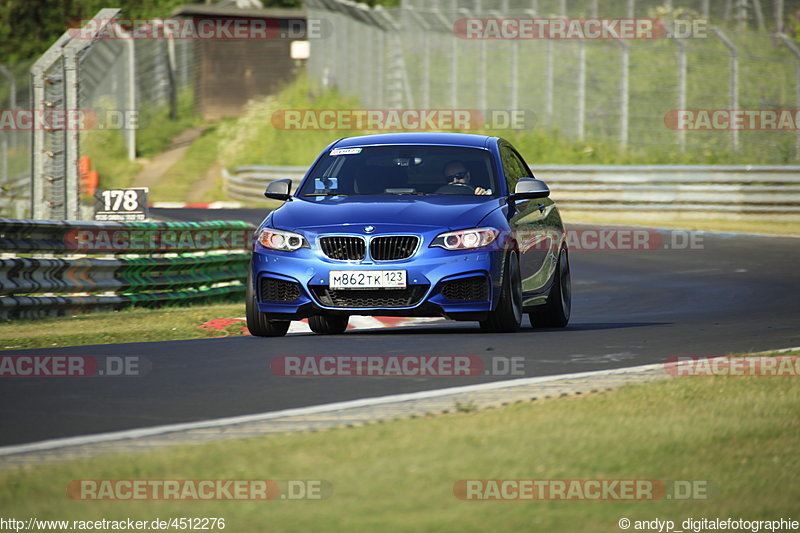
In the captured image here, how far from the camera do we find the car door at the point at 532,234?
37.6 ft

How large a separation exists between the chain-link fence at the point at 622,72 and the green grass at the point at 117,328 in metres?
16.4

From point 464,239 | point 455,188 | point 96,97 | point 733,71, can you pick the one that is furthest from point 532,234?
point 96,97

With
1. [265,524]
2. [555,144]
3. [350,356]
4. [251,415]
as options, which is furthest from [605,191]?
[265,524]

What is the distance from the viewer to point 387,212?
1085 centimetres

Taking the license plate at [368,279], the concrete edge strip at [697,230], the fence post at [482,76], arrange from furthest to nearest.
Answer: the fence post at [482,76] < the concrete edge strip at [697,230] < the license plate at [368,279]

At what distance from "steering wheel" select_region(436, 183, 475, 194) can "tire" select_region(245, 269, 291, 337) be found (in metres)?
1.63

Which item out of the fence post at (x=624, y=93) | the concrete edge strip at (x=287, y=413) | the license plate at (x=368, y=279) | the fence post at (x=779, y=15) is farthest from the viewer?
the fence post at (x=779, y=15)

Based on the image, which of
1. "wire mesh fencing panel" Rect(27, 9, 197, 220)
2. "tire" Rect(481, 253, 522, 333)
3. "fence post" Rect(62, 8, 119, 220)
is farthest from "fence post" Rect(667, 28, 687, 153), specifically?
"tire" Rect(481, 253, 522, 333)

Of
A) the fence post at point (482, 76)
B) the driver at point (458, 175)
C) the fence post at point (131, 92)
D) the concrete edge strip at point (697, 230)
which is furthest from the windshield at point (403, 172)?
the fence post at point (131, 92)

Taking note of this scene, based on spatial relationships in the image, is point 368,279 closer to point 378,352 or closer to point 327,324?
point 378,352

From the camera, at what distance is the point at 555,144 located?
33.8 metres

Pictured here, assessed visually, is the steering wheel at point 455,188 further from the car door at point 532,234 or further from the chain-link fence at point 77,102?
the chain-link fence at point 77,102

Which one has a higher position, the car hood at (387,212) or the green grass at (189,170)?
the car hood at (387,212)

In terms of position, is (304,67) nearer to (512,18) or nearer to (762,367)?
(512,18)
